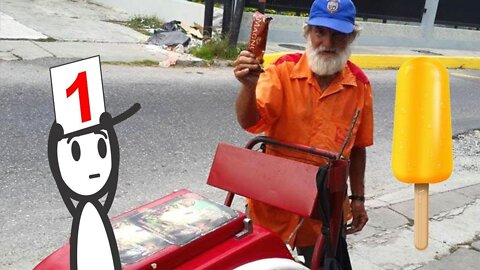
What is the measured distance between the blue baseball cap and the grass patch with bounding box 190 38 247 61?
7.88 meters

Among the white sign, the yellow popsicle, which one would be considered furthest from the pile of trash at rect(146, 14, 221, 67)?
the white sign

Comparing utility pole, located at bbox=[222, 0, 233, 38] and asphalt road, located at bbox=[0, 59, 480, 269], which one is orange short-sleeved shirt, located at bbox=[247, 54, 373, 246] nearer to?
asphalt road, located at bbox=[0, 59, 480, 269]

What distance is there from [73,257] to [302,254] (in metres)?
1.39

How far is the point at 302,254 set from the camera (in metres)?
2.73

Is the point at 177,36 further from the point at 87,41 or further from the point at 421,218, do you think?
the point at 421,218

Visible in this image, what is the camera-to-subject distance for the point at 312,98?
2.56 metres

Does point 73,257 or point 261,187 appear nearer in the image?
point 73,257

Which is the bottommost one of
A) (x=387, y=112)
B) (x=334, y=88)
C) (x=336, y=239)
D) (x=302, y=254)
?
(x=387, y=112)

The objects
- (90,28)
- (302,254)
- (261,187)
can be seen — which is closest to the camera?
(261,187)

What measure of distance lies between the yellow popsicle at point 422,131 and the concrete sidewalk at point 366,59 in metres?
1.40

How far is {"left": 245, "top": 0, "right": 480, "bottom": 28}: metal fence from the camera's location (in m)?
13.9

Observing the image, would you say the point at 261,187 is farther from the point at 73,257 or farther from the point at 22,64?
the point at 22,64

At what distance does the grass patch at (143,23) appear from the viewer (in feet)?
42.2

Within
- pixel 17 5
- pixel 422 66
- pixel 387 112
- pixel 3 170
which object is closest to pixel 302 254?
pixel 422 66
